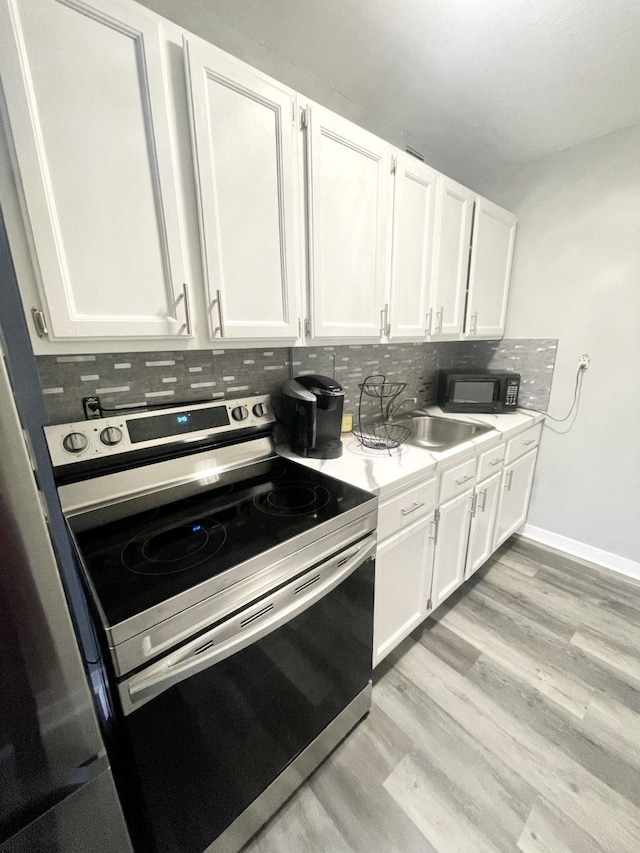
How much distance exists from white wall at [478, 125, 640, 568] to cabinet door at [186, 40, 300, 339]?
181 cm

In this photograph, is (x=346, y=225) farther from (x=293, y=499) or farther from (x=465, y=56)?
(x=293, y=499)

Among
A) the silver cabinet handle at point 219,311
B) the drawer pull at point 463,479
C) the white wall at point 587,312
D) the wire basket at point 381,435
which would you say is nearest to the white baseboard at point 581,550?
the white wall at point 587,312

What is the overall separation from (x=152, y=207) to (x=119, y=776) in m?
1.45

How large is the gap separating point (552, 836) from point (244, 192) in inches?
83.9

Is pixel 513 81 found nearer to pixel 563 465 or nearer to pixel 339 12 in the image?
pixel 339 12

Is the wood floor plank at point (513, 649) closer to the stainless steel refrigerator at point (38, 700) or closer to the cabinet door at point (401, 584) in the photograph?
the cabinet door at point (401, 584)

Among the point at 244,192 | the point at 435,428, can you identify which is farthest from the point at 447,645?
the point at 244,192

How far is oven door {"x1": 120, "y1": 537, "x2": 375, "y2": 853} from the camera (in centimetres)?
69

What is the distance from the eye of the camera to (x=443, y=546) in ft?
5.16

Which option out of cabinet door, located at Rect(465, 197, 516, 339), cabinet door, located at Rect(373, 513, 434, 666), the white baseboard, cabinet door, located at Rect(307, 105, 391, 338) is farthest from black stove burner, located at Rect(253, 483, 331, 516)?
the white baseboard

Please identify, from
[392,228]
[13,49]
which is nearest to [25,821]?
[13,49]

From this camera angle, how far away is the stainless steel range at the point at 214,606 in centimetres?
68

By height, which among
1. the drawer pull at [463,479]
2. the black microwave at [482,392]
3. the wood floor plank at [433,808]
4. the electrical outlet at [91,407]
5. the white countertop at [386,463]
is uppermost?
the electrical outlet at [91,407]

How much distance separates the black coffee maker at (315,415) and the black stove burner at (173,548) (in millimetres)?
510
